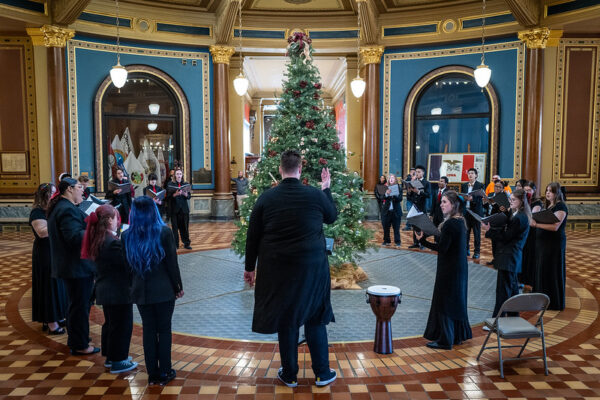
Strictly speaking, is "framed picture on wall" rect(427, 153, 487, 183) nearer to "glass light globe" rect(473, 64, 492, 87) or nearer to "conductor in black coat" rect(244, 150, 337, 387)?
"glass light globe" rect(473, 64, 492, 87)

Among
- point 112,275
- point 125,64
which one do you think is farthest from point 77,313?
point 125,64

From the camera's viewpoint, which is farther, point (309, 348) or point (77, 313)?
point (77, 313)

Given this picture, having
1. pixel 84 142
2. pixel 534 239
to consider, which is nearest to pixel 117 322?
pixel 534 239

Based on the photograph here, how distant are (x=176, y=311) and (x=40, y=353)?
155 cm

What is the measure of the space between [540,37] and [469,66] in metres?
1.93

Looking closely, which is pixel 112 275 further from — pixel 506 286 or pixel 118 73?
pixel 118 73

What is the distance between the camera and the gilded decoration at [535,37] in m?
11.3

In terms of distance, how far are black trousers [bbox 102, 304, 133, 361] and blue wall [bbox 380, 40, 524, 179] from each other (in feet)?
36.0

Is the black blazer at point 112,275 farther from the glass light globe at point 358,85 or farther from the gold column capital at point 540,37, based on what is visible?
the gold column capital at point 540,37

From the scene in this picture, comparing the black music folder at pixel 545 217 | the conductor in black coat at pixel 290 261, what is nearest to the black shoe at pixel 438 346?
the conductor in black coat at pixel 290 261

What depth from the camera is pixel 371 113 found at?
13.5m

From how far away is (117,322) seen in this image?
144 inches

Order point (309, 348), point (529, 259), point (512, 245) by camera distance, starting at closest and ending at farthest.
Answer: point (309, 348)
point (512, 245)
point (529, 259)

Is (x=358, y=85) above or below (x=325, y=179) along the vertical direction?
above
